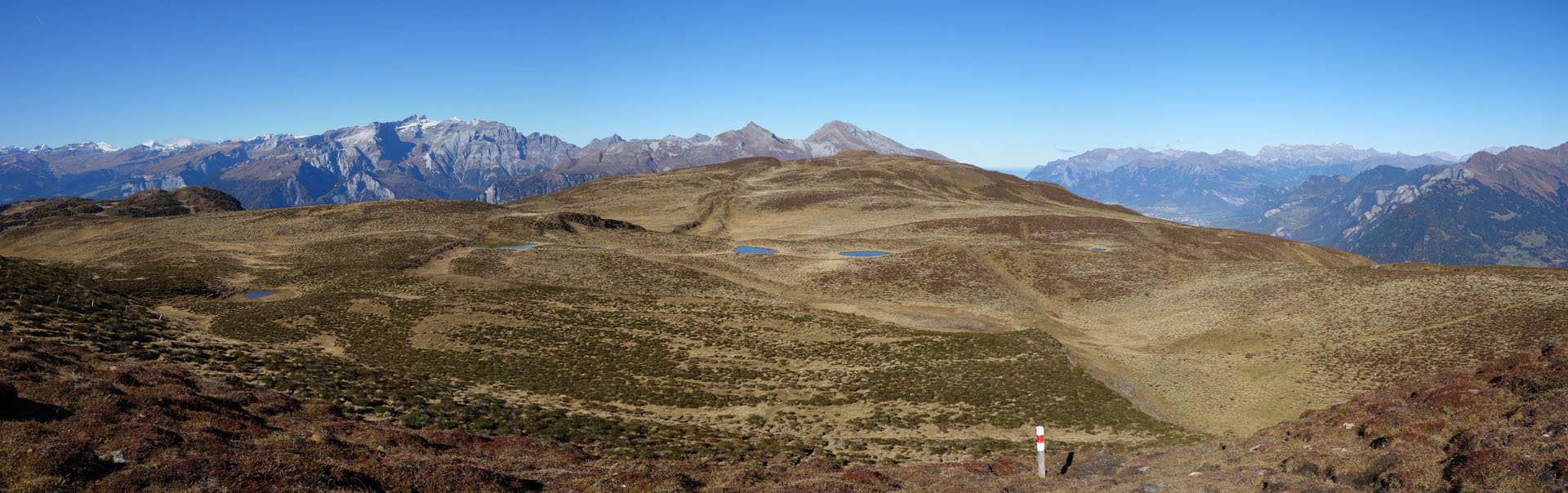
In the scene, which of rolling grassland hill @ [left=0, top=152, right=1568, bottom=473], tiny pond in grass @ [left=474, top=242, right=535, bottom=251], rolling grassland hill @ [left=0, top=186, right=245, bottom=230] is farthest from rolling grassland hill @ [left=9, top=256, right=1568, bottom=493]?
rolling grassland hill @ [left=0, top=186, right=245, bottom=230]

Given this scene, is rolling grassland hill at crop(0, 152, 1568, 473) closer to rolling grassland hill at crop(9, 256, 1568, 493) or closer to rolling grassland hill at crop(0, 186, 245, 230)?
rolling grassland hill at crop(9, 256, 1568, 493)

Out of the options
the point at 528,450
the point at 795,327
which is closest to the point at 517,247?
the point at 795,327

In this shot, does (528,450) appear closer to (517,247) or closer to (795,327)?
(795,327)

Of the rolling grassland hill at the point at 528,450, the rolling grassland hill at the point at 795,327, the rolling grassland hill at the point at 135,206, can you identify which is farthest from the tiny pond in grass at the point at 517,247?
the rolling grassland hill at the point at 135,206

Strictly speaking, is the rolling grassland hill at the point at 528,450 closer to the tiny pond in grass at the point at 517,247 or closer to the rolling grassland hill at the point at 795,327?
the rolling grassland hill at the point at 795,327

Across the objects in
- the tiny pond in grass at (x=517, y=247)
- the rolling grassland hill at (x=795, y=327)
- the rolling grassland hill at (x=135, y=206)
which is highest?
the rolling grassland hill at (x=135, y=206)

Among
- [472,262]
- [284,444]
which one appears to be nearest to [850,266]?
[472,262]
